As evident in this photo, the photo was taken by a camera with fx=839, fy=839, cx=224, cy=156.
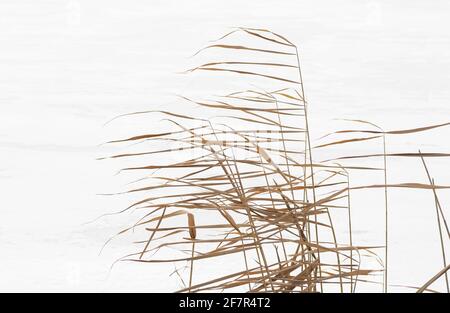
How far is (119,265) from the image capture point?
→ 6.76 ft

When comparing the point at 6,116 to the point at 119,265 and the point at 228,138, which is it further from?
the point at 228,138

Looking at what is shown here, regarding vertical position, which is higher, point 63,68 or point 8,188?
point 63,68

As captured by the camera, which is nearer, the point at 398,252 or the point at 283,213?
the point at 283,213

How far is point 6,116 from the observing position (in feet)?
13.0

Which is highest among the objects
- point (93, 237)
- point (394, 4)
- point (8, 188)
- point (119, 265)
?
point (394, 4)

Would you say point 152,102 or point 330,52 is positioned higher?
point 330,52

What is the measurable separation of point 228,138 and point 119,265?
1.38 metres

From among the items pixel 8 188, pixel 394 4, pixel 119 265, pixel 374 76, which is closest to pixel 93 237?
pixel 119 265

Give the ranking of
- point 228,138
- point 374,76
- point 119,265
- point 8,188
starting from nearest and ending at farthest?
1. point 228,138
2. point 119,265
3. point 8,188
4. point 374,76
